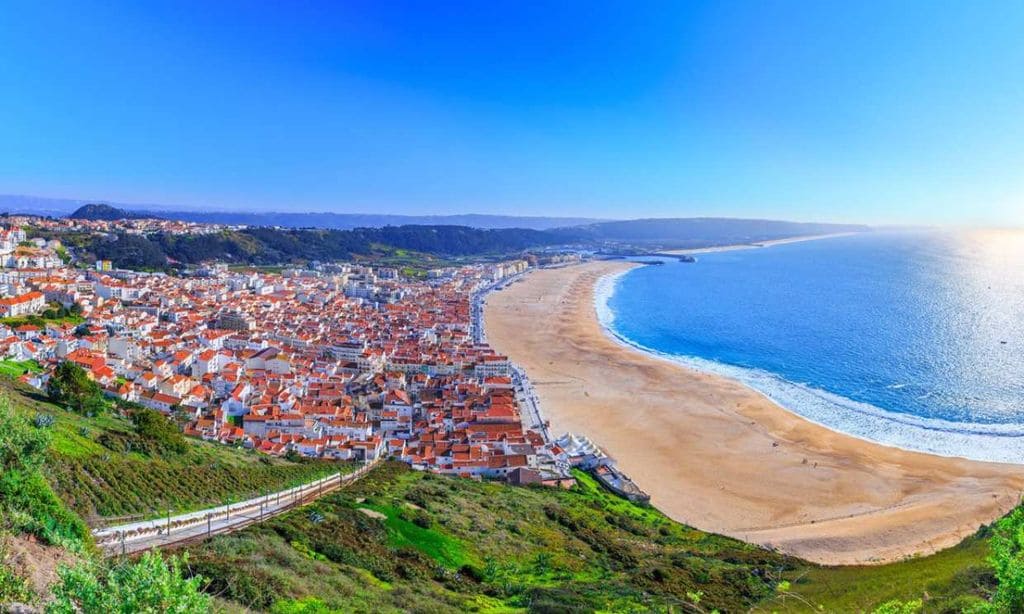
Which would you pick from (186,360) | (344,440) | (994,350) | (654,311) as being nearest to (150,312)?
(186,360)

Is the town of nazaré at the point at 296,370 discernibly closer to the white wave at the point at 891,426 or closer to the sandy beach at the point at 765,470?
the sandy beach at the point at 765,470

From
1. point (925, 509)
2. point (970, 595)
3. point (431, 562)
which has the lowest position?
point (925, 509)

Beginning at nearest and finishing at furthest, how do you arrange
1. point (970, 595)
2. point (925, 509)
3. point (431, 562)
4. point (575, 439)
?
point (970, 595)
point (431, 562)
point (925, 509)
point (575, 439)

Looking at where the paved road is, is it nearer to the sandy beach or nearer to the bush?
the bush

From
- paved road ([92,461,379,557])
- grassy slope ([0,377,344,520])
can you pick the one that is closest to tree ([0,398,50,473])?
paved road ([92,461,379,557])

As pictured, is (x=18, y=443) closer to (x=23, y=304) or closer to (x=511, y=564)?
(x=511, y=564)

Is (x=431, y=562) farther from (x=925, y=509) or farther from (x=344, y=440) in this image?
(x=925, y=509)

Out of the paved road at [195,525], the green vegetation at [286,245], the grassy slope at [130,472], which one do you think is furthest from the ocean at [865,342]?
the green vegetation at [286,245]
